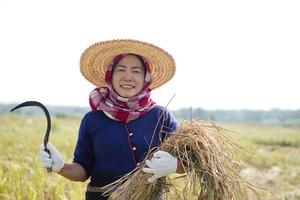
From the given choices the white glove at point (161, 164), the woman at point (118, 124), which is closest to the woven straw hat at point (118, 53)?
the woman at point (118, 124)

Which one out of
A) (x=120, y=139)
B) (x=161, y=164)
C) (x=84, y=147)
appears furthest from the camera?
(x=84, y=147)

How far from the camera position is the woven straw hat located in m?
2.64

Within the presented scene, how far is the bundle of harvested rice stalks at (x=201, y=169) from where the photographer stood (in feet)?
7.09

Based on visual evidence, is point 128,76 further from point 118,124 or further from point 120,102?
point 118,124

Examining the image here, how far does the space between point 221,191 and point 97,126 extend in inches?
33.4

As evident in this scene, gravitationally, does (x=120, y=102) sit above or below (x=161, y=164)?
above

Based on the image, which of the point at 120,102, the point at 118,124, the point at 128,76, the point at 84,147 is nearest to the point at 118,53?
the point at 128,76

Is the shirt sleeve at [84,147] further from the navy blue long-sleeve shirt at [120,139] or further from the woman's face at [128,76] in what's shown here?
the woman's face at [128,76]

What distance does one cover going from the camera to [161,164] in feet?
7.04

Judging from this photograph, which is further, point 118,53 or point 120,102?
point 118,53

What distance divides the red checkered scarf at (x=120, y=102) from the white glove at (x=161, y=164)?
0.46 metres

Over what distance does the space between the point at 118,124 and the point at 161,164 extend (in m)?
0.55

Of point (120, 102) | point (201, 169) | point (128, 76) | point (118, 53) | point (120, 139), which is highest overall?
point (118, 53)

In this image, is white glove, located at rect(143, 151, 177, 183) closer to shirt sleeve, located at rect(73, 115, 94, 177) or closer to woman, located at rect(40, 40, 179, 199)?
woman, located at rect(40, 40, 179, 199)
